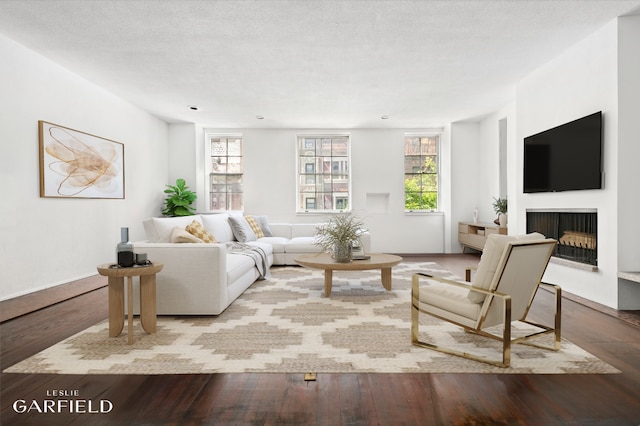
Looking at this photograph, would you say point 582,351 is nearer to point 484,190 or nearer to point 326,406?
point 326,406

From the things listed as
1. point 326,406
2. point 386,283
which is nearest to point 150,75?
point 386,283

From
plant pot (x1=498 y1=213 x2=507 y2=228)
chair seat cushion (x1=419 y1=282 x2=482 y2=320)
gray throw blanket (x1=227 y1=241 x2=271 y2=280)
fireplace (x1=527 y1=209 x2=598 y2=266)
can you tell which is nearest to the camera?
chair seat cushion (x1=419 y1=282 x2=482 y2=320)

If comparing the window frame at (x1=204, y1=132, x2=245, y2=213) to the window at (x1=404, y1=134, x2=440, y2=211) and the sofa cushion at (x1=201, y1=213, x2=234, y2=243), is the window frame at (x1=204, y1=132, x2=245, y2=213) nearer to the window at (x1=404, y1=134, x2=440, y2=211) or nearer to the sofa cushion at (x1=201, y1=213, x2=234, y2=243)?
the sofa cushion at (x1=201, y1=213, x2=234, y2=243)

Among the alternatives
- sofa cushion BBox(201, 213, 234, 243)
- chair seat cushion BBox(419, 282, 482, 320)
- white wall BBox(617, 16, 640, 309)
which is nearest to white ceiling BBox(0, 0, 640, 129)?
white wall BBox(617, 16, 640, 309)

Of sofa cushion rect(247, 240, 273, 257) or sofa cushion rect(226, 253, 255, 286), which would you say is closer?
sofa cushion rect(226, 253, 255, 286)

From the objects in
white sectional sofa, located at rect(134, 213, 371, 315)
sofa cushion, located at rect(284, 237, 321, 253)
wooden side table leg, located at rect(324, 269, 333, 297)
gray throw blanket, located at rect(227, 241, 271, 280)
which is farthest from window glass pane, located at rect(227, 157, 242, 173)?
wooden side table leg, located at rect(324, 269, 333, 297)

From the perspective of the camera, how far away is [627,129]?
11.7 ft

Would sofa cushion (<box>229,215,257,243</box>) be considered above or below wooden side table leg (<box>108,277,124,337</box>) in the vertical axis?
above

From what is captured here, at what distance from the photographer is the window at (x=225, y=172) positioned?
8.37 metres

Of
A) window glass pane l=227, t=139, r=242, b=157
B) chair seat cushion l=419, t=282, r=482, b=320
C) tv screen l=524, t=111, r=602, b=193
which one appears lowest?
chair seat cushion l=419, t=282, r=482, b=320

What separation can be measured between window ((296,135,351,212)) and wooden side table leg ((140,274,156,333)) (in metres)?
5.59

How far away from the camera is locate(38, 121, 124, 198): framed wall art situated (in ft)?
14.9

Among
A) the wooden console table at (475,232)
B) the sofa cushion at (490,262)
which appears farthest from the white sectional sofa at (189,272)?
the wooden console table at (475,232)

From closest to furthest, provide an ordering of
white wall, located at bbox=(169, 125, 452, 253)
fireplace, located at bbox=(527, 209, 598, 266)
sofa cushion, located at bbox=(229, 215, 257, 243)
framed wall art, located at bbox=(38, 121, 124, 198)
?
1. fireplace, located at bbox=(527, 209, 598, 266)
2. framed wall art, located at bbox=(38, 121, 124, 198)
3. sofa cushion, located at bbox=(229, 215, 257, 243)
4. white wall, located at bbox=(169, 125, 452, 253)
